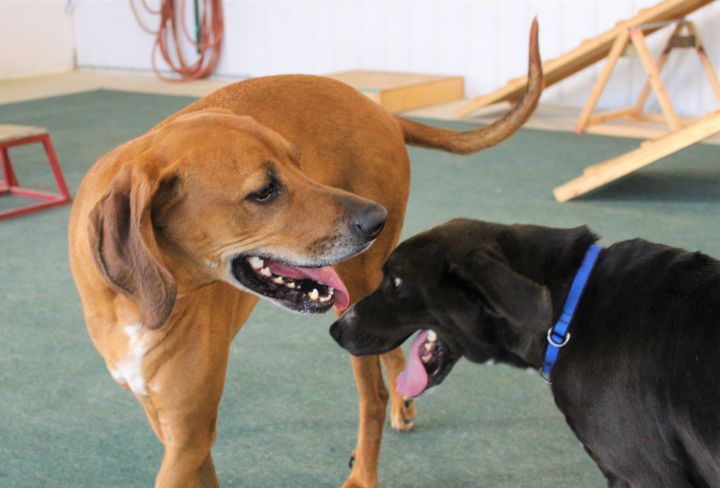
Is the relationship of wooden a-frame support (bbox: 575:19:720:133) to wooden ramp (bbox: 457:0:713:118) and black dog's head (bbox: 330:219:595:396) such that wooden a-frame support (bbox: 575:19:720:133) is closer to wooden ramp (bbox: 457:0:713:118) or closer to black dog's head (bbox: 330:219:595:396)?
wooden ramp (bbox: 457:0:713:118)

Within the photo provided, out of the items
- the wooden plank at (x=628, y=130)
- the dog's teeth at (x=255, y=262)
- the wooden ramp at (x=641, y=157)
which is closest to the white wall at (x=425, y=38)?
the wooden plank at (x=628, y=130)

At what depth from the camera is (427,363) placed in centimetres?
270

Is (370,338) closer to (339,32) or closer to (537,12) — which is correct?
(537,12)

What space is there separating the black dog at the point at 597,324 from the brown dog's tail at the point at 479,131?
629mm

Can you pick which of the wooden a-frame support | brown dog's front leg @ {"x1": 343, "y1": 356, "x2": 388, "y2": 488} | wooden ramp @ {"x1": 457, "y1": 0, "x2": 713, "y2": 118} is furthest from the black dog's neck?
the wooden a-frame support

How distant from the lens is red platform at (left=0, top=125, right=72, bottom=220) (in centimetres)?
599

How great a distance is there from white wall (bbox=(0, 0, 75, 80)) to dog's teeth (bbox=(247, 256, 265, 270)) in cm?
1120

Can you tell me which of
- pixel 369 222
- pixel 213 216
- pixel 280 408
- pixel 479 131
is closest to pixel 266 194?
pixel 213 216

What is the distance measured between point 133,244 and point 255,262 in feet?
1.10

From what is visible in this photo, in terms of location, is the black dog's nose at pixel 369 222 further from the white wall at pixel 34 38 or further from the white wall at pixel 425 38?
the white wall at pixel 34 38

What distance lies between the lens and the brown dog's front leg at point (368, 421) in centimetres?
292

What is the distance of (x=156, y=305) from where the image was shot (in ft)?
6.97

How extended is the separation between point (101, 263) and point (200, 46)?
10.0 metres

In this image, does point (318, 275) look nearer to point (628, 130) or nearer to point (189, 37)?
point (628, 130)
